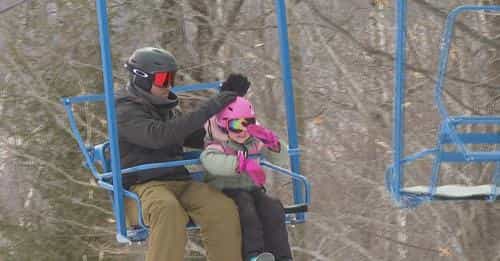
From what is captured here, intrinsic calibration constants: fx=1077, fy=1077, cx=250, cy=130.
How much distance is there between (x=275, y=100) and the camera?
1483cm

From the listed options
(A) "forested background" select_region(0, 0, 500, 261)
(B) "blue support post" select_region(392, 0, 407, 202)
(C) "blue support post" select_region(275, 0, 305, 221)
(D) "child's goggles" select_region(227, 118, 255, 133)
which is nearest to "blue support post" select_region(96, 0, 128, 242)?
(D) "child's goggles" select_region(227, 118, 255, 133)

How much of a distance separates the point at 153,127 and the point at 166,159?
0.88 feet

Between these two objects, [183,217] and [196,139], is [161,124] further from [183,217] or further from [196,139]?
[196,139]

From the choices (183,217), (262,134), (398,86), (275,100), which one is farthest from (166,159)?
(275,100)

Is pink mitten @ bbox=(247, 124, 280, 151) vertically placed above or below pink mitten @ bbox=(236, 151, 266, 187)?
above

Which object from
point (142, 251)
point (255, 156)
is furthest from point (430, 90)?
point (255, 156)

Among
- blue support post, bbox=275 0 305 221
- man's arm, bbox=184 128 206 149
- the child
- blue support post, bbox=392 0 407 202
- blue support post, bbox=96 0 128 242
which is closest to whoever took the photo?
blue support post, bbox=96 0 128 242

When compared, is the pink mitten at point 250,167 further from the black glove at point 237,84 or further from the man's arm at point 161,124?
the black glove at point 237,84

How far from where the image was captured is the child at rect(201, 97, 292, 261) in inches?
177

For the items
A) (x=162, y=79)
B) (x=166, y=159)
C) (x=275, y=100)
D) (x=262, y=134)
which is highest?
(x=162, y=79)

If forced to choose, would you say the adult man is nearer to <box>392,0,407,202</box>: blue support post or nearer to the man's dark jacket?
the man's dark jacket

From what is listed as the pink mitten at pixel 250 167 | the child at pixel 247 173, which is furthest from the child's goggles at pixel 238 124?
the pink mitten at pixel 250 167

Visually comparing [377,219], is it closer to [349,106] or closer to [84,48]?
[349,106]

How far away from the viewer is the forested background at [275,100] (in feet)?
44.6
